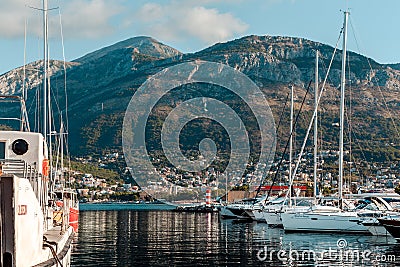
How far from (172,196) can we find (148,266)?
135887 millimetres

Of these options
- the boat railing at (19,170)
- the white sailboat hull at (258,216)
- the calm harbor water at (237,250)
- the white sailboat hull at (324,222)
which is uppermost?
the boat railing at (19,170)

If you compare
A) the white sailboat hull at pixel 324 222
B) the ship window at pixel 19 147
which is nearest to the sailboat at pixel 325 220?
the white sailboat hull at pixel 324 222

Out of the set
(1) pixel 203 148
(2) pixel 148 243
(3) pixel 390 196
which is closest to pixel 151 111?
(1) pixel 203 148

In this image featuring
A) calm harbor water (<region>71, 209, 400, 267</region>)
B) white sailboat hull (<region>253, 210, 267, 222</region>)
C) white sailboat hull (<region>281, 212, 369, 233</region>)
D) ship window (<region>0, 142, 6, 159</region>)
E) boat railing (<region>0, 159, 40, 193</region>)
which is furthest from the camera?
white sailboat hull (<region>253, 210, 267, 222</region>)

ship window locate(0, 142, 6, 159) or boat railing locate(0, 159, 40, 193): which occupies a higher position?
ship window locate(0, 142, 6, 159)

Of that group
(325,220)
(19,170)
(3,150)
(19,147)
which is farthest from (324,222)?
(19,170)

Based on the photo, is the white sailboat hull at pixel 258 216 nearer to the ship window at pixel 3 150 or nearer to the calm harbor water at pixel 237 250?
the calm harbor water at pixel 237 250

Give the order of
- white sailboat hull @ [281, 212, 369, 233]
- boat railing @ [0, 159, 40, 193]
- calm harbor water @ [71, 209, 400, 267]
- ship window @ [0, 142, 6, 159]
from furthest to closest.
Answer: white sailboat hull @ [281, 212, 369, 233], calm harbor water @ [71, 209, 400, 267], ship window @ [0, 142, 6, 159], boat railing @ [0, 159, 40, 193]

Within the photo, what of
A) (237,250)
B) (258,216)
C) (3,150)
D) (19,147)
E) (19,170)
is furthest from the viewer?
(258,216)

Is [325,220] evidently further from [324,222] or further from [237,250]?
[237,250]

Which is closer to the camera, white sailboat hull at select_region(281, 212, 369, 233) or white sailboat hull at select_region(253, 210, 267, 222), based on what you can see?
white sailboat hull at select_region(281, 212, 369, 233)

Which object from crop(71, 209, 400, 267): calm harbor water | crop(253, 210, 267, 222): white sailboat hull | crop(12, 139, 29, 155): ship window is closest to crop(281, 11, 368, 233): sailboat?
crop(71, 209, 400, 267): calm harbor water

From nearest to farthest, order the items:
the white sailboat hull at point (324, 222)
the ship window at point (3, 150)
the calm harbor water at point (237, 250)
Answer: the ship window at point (3, 150) < the calm harbor water at point (237, 250) < the white sailboat hull at point (324, 222)

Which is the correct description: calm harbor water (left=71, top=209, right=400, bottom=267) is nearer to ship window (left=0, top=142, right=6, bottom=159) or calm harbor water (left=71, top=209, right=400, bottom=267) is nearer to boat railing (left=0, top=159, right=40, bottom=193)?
ship window (left=0, top=142, right=6, bottom=159)
